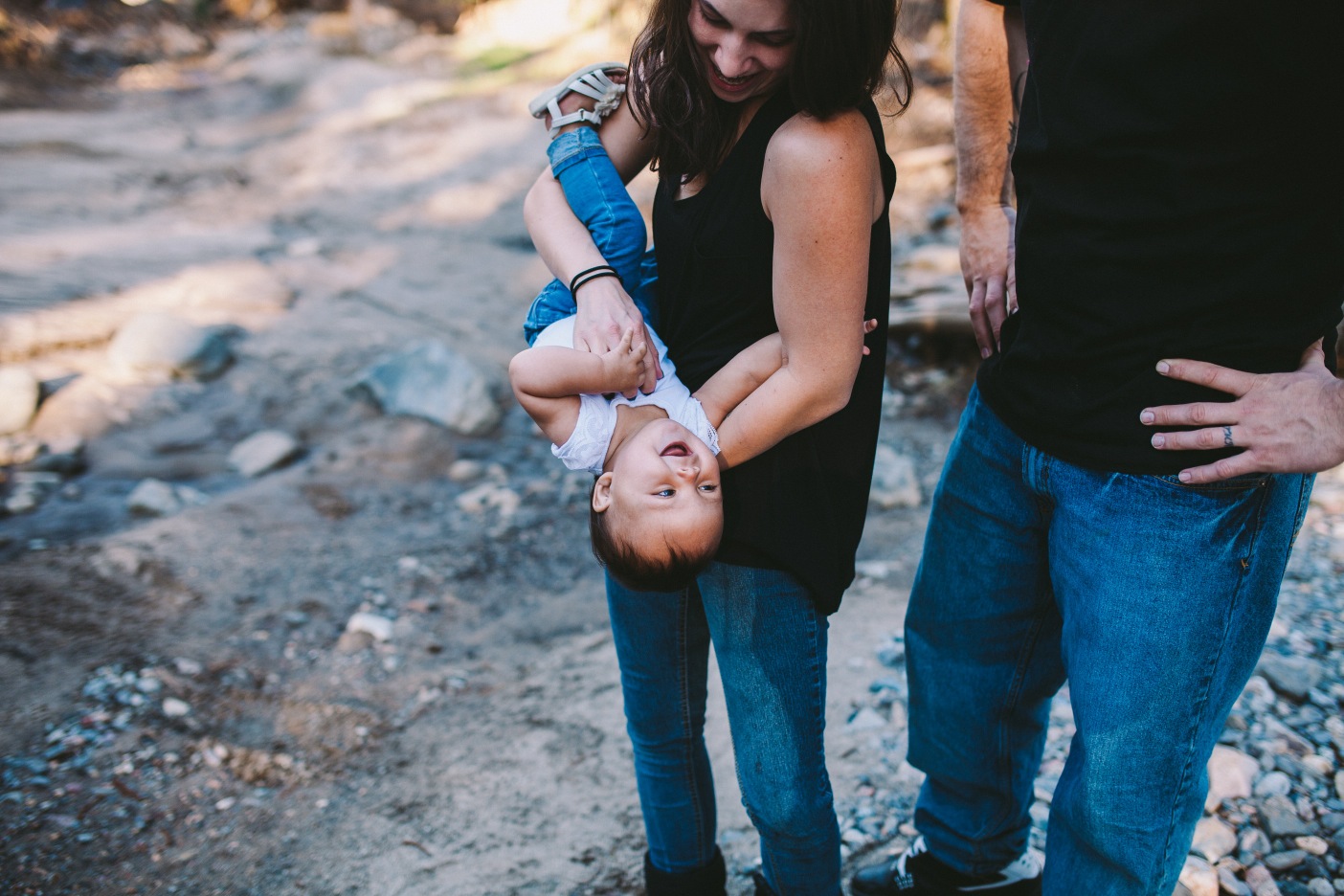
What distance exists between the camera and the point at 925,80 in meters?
8.64

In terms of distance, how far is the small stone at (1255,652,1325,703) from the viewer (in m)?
2.70

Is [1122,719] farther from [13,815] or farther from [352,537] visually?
[352,537]

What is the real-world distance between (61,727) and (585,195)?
240 centimetres

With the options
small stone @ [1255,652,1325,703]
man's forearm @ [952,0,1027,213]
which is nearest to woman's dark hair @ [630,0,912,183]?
man's forearm @ [952,0,1027,213]

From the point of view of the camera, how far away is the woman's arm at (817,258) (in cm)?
134

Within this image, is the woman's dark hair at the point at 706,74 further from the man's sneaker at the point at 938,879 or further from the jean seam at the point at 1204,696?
the man's sneaker at the point at 938,879

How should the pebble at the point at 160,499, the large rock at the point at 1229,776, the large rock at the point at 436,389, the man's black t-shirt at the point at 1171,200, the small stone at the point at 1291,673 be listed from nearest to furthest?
the man's black t-shirt at the point at 1171,200, the large rock at the point at 1229,776, the small stone at the point at 1291,673, the pebble at the point at 160,499, the large rock at the point at 436,389

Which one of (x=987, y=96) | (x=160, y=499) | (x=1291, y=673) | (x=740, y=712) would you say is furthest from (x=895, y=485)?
(x=160, y=499)

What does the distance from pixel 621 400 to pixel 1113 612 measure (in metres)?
0.92

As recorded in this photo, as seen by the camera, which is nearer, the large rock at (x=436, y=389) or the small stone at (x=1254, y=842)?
the small stone at (x=1254, y=842)

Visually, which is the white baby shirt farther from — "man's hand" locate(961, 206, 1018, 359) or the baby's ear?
"man's hand" locate(961, 206, 1018, 359)

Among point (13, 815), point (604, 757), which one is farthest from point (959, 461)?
point (13, 815)

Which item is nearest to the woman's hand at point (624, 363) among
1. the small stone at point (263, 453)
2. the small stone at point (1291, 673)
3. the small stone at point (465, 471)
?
the small stone at point (1291, 673)

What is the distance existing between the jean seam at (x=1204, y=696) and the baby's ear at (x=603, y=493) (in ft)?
3.43
